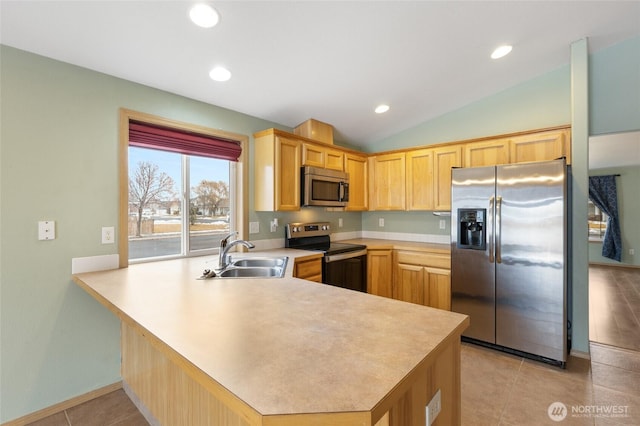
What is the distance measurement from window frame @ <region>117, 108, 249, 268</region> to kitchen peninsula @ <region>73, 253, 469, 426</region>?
50cm

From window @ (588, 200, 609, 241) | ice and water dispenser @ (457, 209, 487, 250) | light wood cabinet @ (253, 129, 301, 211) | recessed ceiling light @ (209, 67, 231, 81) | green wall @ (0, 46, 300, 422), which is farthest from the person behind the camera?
window @ (588, 200, 609, 241)

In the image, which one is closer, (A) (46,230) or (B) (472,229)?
(A) (46,230)

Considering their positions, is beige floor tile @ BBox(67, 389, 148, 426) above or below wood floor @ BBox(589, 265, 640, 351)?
below

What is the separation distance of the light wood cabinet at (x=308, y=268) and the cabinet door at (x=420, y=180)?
1.55m

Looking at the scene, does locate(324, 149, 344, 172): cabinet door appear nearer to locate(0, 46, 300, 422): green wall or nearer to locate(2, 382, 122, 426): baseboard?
locate(0, 46, 300, 422): green wall

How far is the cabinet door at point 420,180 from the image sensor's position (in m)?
3.52

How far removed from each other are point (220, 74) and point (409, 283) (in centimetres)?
286

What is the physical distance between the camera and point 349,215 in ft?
14.1

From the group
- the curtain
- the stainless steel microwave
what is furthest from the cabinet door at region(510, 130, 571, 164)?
the curtain

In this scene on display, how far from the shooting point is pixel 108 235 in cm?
212

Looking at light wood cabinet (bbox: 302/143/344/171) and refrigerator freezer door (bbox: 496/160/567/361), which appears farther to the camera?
light wood cabinet (bbox: 302/143/344/171)

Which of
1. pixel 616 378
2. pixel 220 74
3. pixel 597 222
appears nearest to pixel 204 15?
pixel 220 74

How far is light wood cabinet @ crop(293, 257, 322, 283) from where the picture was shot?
8.63 ft

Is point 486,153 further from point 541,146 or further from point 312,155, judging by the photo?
point 312,155
